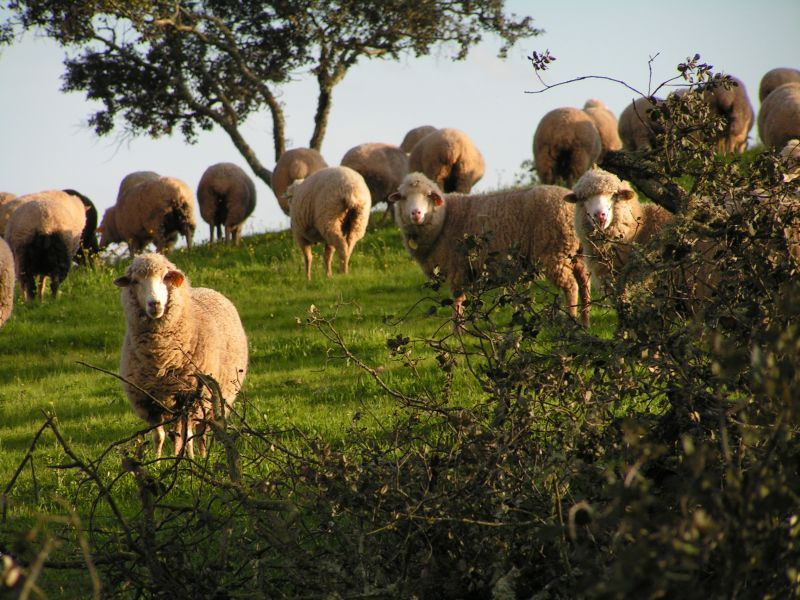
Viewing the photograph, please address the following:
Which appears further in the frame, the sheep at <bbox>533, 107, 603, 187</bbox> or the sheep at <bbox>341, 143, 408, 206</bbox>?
the sheep at <bbox>341, 143, 408, 206</bbox>

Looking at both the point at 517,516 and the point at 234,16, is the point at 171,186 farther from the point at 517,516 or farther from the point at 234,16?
the point at 517,516

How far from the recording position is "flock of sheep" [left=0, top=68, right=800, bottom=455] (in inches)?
276

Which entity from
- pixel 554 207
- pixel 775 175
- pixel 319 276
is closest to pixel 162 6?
pixel 319 276

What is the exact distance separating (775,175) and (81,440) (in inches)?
228

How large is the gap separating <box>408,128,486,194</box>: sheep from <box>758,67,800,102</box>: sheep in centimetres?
999

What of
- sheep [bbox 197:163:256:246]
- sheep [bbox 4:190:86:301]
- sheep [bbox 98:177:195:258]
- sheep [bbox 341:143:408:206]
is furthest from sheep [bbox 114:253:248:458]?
sheep [bbox 197:163:256:246]

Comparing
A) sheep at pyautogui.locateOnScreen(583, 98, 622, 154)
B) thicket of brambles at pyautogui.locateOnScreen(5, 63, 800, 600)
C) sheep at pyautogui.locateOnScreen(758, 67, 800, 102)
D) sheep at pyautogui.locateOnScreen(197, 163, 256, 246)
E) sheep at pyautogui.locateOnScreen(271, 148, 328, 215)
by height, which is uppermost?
sheep at pyautogui.locateOnScreen(758, 67, 800, 102)

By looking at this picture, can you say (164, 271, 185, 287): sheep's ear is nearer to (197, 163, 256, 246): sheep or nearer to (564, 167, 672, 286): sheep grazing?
(564, 167, 672, 286): sheep grazing

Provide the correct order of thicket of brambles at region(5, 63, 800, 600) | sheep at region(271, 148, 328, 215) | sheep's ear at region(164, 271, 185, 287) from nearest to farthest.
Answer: thicket of brambles at region(5, 63, 800, 600) → sheep's ear at region(164, 271, 185, 287) → sheep at region(271, 148, 328, 215)

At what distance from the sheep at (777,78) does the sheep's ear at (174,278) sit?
2173 centimetres

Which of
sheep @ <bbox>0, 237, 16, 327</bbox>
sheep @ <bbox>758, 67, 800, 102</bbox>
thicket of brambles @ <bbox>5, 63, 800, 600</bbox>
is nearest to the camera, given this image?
thicket of brambles @ <bbox>5, 63, 800, 600</bbox>

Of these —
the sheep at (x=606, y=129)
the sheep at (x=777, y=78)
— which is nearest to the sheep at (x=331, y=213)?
the sheep at (x=606, y=129)

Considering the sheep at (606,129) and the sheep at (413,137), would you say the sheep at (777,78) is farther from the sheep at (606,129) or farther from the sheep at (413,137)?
the sheep at (413,137)

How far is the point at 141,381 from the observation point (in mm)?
6992
